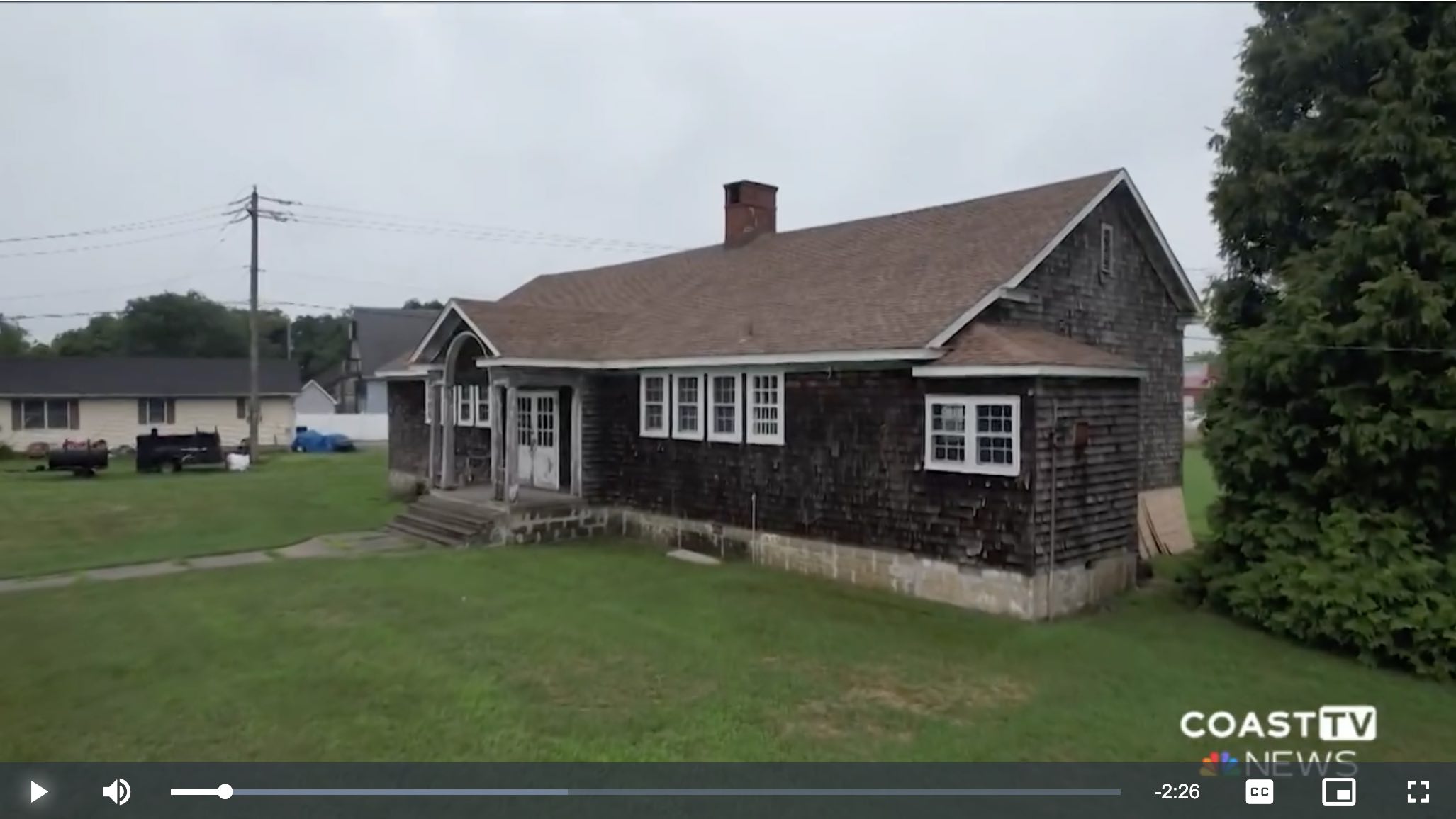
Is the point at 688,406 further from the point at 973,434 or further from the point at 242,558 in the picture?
the point at 242,558

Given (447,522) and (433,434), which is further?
(433,434)

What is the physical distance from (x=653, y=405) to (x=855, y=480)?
4.80 metres

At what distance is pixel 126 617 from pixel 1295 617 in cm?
1350

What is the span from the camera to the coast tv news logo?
7.02m

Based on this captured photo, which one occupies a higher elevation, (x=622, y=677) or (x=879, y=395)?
(x=879, y=395)

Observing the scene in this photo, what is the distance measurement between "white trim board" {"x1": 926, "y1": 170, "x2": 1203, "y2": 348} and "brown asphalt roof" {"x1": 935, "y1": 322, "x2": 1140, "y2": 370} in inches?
7.2

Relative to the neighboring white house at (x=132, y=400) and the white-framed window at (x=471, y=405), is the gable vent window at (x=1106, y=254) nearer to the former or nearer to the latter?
the white-framed window at (x=471, y=405)

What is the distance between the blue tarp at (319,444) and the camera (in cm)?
3984

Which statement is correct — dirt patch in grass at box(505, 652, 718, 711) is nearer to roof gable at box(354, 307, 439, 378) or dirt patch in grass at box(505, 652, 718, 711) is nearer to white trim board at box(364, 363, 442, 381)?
white trim board at box(364, 363, 442, 381)

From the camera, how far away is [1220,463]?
1153cm
